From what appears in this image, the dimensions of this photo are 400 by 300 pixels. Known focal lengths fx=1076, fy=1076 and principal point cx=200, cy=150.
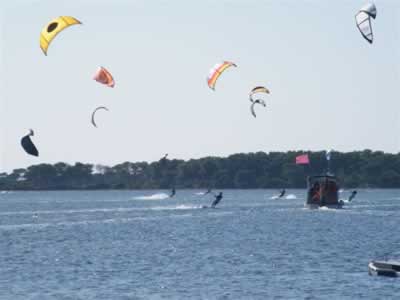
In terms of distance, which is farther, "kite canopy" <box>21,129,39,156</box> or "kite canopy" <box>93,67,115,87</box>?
"kite canopy" <box>93,67,115,87</box>

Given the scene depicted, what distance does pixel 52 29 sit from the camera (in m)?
54.1

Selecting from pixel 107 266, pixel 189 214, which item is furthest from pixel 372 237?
pixel 189 214

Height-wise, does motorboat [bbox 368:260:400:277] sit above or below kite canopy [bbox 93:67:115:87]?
below

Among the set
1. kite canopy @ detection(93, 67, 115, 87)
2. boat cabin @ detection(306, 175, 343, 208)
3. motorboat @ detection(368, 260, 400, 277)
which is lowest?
motorboat @ detection(368, 260, 400, 277)

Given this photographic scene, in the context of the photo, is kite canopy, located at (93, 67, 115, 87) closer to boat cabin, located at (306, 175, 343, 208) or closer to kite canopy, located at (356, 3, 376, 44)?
kite canopy, located at (356, 3, 376, 44)

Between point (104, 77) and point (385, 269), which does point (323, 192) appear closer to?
point (104, 77)

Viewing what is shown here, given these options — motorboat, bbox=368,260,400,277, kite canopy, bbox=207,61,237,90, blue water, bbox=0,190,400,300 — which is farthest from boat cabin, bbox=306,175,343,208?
motorboat, bbox=368,260,400,277

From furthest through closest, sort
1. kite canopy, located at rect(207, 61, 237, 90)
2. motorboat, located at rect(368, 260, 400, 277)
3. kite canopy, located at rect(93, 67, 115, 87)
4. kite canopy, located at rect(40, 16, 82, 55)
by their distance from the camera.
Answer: kite canopy, located at rect(207, 61, 237, 90) < kite canopy, located at rect(93, 67, 115, 87) < kite canopy, located at rect(40, 16, 82, 55) < motorboat, located at rect(368, 260, 400, 277)

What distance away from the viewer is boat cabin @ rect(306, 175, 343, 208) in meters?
94.4

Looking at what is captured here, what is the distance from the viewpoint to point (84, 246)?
59.1 m

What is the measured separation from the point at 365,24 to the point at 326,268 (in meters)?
16.1

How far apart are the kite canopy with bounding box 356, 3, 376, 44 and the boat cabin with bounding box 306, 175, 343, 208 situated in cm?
3780

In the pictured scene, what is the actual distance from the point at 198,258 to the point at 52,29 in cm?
1384

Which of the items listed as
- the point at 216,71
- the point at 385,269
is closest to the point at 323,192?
the point at 216,71
